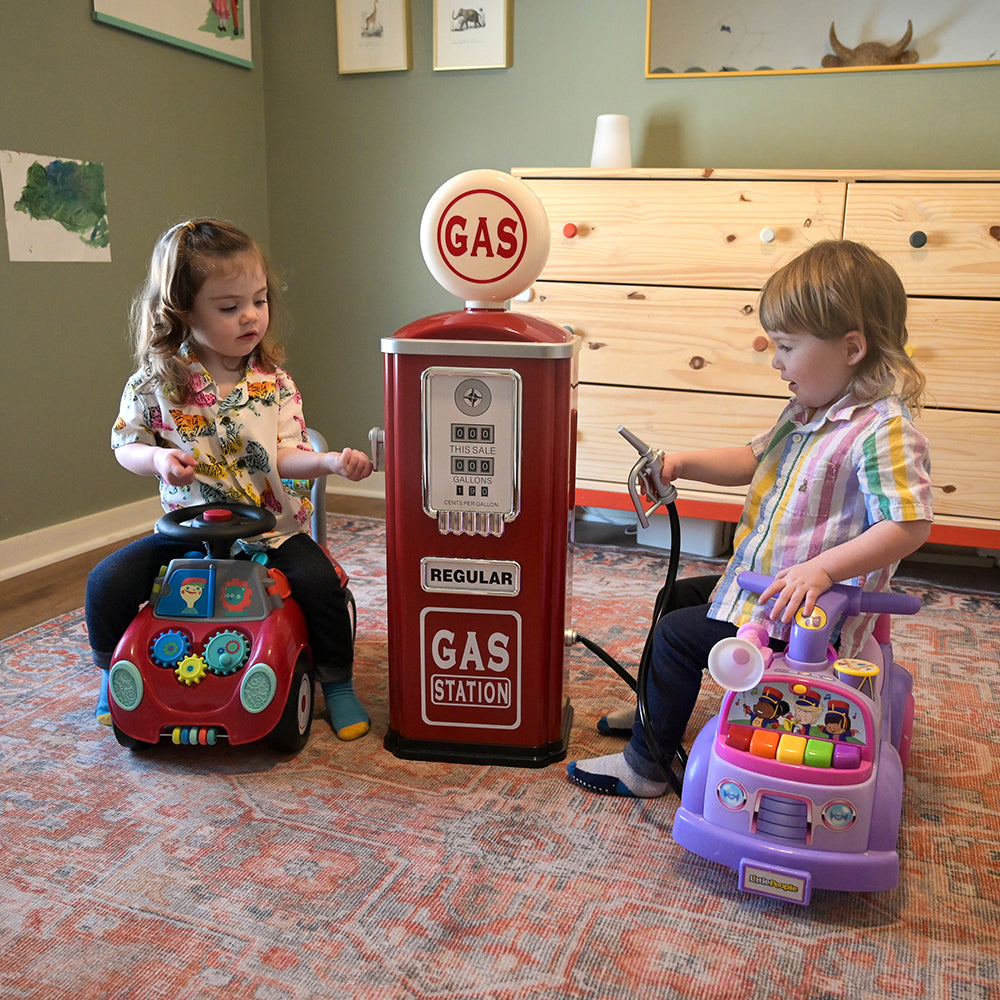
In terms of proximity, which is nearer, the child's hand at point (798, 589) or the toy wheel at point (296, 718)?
the child's hand at point (798, 589)

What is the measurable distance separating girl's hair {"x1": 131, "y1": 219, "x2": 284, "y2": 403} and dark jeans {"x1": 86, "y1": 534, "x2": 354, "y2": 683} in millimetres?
255

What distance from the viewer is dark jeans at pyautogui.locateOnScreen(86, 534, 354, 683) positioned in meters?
1.43

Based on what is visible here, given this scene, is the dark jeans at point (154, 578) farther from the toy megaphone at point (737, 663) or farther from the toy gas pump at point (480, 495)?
the toy megaphone at point (737, 663)

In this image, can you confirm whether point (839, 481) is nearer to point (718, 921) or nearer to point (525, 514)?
point (525, 514)

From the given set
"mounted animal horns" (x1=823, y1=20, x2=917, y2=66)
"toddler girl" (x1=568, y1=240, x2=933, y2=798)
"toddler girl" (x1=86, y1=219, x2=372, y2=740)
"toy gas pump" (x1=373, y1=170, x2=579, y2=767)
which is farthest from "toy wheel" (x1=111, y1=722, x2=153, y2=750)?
"mounted animal horns" (x1=823, y1=20, x2=917, y2=66)

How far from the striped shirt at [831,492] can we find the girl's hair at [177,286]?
33.8 inches

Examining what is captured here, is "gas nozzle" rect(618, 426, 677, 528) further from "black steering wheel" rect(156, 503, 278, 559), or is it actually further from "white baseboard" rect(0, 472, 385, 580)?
"white baseboard" rect(0, 472, 385, 580)

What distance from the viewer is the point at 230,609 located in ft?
4.47

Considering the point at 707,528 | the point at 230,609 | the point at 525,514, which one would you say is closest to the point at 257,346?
the point at 230,609

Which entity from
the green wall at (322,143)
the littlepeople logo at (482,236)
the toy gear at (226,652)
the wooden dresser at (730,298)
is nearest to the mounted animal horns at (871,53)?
the green wall at (322,143)

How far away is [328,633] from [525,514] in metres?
0.40

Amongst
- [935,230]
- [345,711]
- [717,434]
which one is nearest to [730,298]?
[717,434]

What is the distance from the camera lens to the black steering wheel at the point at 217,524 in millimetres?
1344

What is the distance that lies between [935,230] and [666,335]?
2.02 feet
